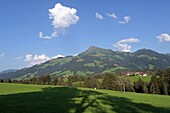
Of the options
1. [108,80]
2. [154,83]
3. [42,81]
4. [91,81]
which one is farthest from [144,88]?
[42,81]

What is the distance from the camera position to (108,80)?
5256 inches

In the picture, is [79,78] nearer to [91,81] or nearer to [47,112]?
[91,81]

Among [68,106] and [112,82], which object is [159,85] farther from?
A: [68,106]

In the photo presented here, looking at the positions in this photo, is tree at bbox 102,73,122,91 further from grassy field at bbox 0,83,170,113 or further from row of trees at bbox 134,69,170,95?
grassy field at bbox 0,83,170,113

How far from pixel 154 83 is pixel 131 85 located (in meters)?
16.1

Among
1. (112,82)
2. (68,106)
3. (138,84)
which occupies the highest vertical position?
(112,82)

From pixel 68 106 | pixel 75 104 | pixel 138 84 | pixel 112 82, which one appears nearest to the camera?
pixel 68 106

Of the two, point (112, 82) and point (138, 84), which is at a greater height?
point (112, 82)

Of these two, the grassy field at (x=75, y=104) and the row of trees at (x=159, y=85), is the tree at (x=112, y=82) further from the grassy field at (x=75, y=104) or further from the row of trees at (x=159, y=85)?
the grassy field at (x=75, y=104)

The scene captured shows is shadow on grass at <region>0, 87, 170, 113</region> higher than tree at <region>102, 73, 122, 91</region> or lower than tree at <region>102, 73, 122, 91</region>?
lower

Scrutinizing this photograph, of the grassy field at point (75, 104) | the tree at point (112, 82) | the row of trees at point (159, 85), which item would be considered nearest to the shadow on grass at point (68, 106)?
the grassy field at point (75, 104)

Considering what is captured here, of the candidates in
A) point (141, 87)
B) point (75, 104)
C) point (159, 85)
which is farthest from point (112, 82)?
point (75, 104)

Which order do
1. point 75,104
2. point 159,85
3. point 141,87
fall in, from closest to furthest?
point 75,104 < point 159,85 < point 141,87

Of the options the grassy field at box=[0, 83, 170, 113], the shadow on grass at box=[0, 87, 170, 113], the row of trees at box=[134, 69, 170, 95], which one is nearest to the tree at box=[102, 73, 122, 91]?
the row of trees at box=[134, 69, 170, 95]
